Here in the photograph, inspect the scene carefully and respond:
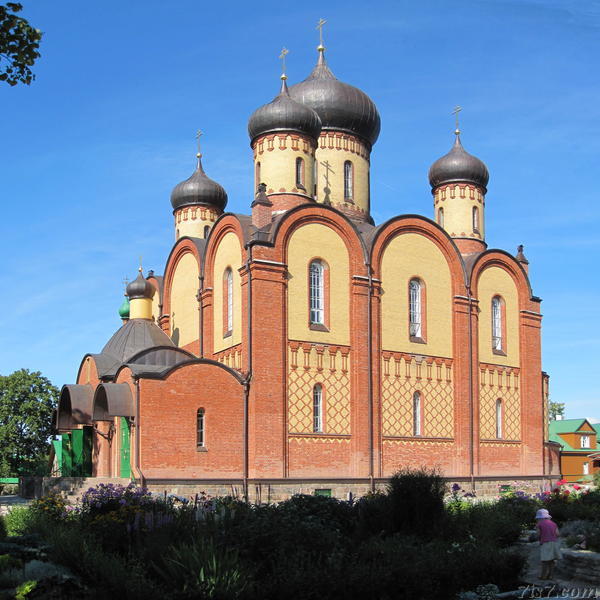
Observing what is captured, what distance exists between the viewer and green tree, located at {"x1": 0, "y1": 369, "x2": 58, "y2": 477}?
36062 mm

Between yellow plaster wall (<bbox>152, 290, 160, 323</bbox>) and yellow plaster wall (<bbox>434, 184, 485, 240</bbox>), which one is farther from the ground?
yellow plaster wall (<bbox>434, 184, 485, 240</bbox>)

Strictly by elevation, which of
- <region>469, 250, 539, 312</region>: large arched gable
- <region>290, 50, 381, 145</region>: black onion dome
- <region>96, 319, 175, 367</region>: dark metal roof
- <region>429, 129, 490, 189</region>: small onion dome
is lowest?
<region>96, 319, 175, 367</region>: dark metal roof

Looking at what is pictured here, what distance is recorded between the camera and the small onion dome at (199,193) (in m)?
32.4

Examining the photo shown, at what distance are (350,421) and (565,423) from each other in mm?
28762

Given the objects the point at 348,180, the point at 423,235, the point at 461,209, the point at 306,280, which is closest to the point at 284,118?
the point at 348,180

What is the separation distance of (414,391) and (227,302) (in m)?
6.29

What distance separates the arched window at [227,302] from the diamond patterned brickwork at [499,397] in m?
8.88

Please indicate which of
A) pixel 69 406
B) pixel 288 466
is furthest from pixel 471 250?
pixel 69 406

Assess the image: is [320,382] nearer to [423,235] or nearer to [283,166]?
[423,235]

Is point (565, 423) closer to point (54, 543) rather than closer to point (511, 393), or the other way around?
point (511, 393)

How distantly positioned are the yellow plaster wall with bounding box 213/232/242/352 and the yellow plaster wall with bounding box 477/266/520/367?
8.94 metres

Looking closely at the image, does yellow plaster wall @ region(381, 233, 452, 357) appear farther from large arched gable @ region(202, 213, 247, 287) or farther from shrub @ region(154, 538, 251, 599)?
shrub @ region(154, 538, 251, 599)

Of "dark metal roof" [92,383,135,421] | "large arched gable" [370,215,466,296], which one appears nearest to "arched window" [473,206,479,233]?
"large arched gable" [370,215,466,296]

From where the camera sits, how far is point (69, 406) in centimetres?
2548
